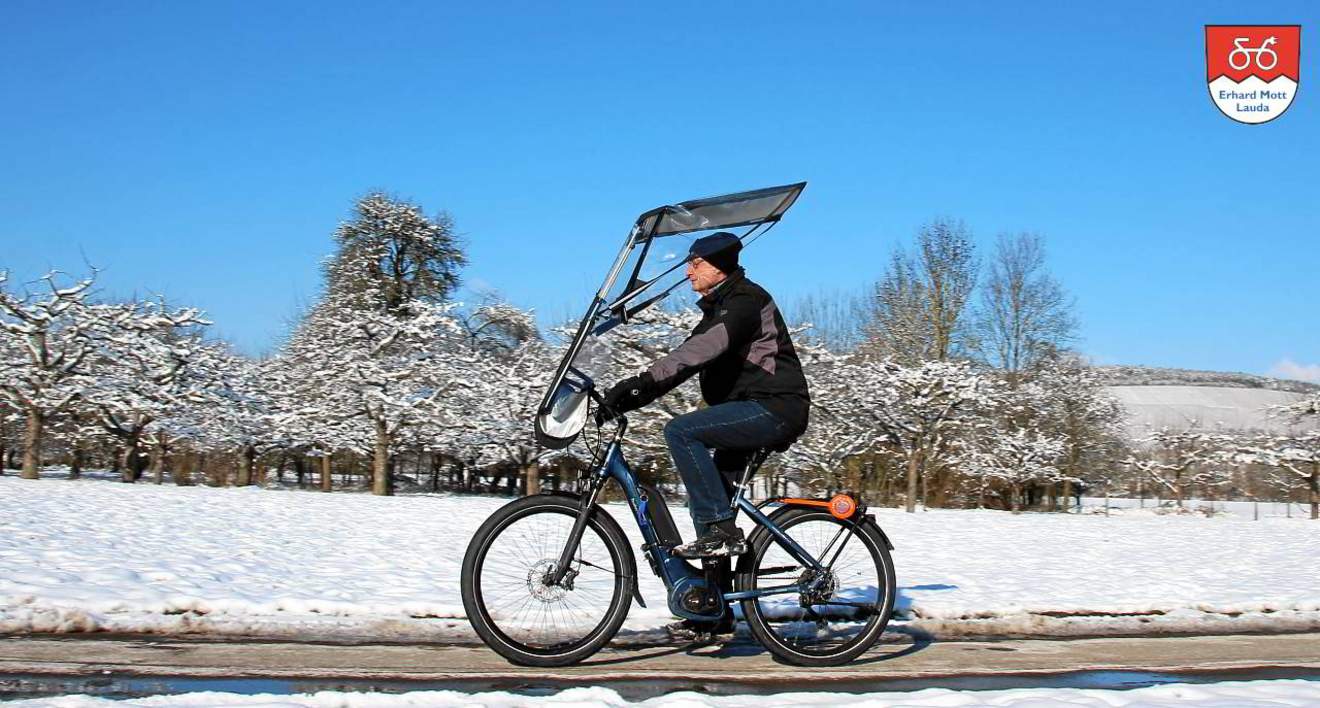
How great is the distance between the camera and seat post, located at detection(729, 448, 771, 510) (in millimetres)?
4887

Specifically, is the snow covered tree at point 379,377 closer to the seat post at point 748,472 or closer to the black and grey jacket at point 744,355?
the seat post at point 748,472

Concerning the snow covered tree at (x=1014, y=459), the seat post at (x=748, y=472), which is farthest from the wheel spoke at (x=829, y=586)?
the snow covered tree at (x=1014, y=459)

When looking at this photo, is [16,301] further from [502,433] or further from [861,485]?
[861,485]

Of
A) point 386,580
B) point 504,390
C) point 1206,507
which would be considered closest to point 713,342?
point 386,580

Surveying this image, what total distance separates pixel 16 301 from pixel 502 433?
1452cm

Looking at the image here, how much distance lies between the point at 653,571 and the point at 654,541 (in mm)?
148

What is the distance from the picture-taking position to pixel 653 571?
479 cm

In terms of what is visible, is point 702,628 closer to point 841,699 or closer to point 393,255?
point 841,699

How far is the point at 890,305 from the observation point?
132 feet

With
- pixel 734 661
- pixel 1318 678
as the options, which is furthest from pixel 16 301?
pixel 1318 678

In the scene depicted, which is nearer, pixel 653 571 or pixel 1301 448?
pixel 653 571

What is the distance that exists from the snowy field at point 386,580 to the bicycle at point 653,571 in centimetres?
71

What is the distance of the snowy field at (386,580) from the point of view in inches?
214

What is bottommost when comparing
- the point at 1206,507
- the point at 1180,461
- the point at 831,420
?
the point at 1206,507
